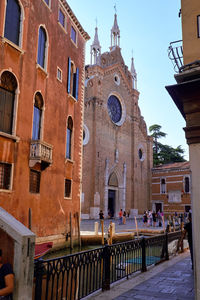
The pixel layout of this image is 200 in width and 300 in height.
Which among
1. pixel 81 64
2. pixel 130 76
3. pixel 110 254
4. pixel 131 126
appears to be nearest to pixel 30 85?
pixel 81 64

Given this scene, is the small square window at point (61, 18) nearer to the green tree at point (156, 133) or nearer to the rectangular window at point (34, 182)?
the rectangular window at point (34, 182)

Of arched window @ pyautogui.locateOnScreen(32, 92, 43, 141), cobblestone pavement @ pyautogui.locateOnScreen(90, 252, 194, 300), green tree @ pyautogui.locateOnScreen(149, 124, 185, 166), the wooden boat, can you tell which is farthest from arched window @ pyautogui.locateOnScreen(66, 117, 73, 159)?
green tree @ pyautogui.locateOnScreen(149, 124, 185, 166)

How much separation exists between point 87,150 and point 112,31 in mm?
18393

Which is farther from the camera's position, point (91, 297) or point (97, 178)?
point (97, 178)

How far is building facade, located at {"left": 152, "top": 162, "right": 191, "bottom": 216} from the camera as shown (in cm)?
3803

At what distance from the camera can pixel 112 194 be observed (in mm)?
34469

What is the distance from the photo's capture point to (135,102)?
39969mm

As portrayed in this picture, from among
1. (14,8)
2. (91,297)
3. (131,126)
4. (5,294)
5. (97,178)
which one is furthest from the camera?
(131,126)

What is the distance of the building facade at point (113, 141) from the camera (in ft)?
102

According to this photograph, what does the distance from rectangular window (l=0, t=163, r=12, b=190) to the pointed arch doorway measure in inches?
910

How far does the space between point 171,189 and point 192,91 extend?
117ft

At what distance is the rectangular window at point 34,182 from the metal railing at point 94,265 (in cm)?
544

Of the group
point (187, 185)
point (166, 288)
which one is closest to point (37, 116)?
point (166, 288)

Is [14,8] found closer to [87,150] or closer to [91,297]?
[91,297]
